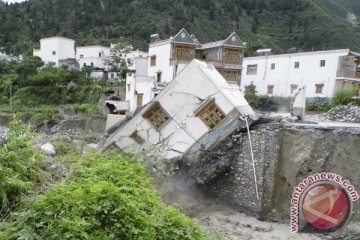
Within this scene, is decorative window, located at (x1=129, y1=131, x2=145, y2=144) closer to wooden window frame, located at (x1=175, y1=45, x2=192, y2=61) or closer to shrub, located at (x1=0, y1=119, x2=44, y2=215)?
shrub, located at (x1=0, y1=119, x2=44, y2=215)

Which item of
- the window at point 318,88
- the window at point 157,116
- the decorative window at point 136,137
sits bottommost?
the decorative window at point 136,137

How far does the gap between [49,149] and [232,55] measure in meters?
23.4

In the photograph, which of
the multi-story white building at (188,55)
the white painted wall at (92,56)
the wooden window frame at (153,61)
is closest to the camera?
the multi-story white building at (188,55)

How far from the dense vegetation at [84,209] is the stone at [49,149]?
1.69 metres

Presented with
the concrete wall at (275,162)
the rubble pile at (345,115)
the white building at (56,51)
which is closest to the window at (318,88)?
the rubble pile at (345,115)

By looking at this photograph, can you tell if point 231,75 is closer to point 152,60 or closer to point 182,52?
point 182,52

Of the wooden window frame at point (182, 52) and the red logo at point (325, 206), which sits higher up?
the wooden window frame at point (182, 52)

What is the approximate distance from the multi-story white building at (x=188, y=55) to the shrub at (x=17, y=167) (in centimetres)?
2096

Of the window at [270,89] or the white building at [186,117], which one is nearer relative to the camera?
the white building at [186,117]

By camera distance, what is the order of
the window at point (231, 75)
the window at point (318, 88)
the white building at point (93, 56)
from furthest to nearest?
the white building at point (93, 56) → the window at point (318, 88) → the window at point (231, 75)

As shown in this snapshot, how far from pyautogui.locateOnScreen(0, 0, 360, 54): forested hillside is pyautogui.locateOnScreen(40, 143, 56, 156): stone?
51.3 metres

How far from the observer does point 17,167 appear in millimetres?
4309

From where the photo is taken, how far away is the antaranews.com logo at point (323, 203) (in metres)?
10.3

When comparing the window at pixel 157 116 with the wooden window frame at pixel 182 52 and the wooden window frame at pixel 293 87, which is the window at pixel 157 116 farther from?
the wooden window frame at pixel 293 87
